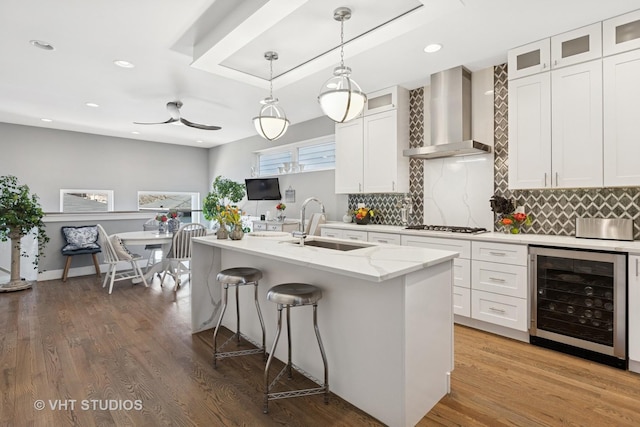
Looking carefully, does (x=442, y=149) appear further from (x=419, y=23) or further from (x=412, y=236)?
(x=419, y=23)

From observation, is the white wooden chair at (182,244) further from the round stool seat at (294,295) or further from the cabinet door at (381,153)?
the round stool seat at (294,295)

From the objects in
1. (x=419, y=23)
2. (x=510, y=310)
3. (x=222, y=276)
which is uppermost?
(x=419, y=23)

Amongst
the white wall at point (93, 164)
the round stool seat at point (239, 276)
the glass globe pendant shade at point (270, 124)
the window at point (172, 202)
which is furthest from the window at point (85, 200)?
the round stool seat at point (239, 276)

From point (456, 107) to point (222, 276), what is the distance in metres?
3.00

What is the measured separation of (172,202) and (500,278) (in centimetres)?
747

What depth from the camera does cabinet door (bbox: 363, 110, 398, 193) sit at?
4.20 meters

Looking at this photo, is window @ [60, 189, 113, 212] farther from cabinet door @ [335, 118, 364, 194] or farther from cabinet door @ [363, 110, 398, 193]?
cabinet door @ [363, 110, 398, 193]

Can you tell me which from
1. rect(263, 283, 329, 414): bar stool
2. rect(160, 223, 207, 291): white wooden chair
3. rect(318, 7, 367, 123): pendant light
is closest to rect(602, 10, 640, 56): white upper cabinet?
rect(318, 7, 367, 123): pendant light

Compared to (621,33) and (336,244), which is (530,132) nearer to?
(621,33)

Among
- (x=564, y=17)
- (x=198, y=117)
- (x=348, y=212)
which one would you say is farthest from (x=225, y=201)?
(x=564, y=17)

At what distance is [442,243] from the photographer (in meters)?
3.36

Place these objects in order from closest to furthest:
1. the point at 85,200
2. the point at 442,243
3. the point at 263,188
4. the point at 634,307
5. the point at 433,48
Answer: the point at 634,307 < the point at 433,48 < the point at 442,243 < the point at 263,188 < the point at 85,200

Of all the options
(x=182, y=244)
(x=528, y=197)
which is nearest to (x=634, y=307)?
(x=528, y=197)

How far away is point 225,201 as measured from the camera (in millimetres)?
7648
